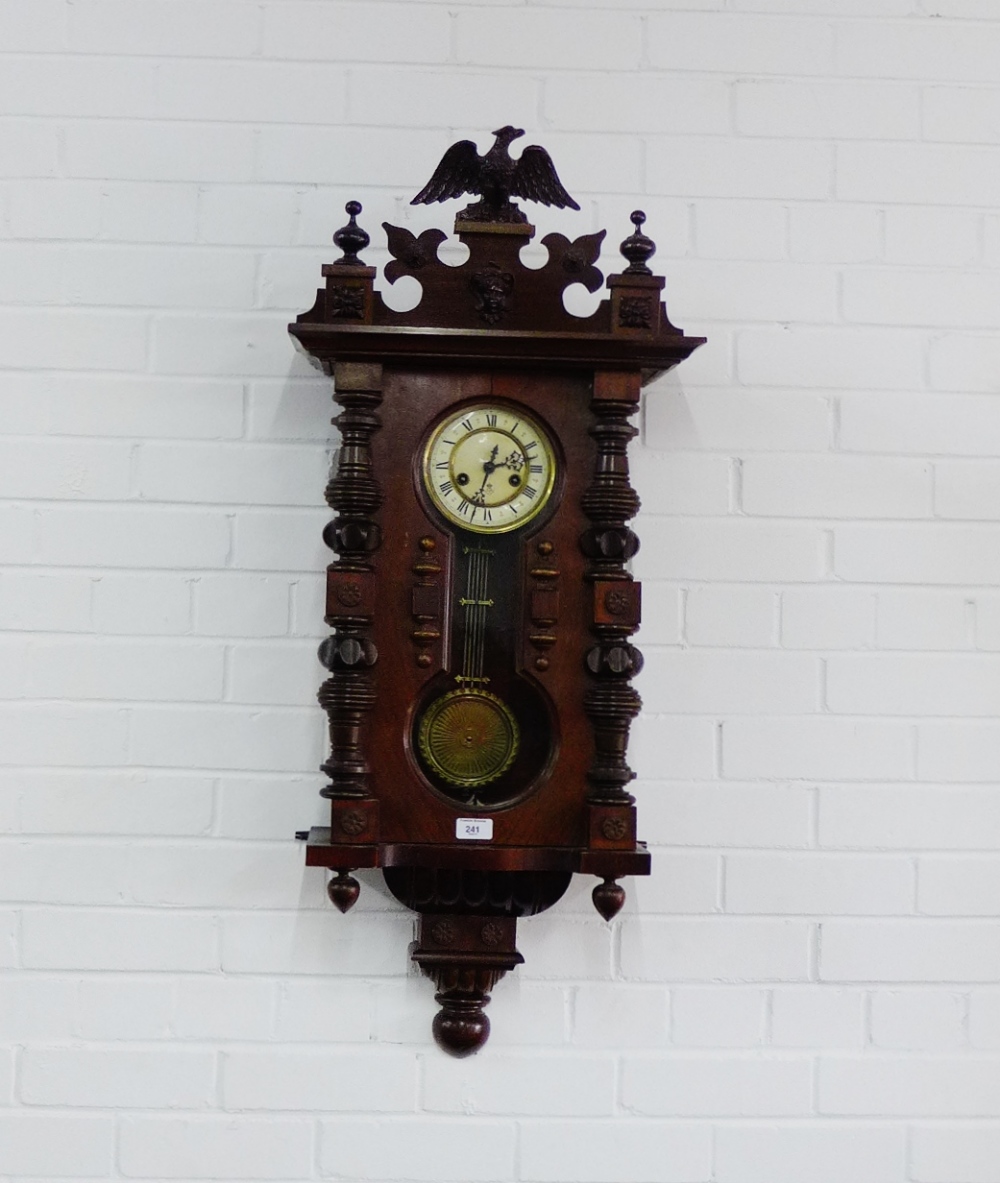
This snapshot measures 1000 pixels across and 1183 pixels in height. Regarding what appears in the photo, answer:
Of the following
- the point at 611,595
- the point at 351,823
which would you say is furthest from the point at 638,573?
the point at 351,823

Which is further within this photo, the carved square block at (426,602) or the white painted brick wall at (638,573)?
the white painted brick wall at (638,573)

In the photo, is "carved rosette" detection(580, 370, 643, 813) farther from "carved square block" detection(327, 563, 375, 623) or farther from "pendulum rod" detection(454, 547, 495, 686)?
"carved square block" detection(327, 563, 375, 623)

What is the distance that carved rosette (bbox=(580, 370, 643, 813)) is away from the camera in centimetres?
163

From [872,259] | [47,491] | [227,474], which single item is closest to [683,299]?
[872,259]

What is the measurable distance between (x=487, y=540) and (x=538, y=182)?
18.8 inches

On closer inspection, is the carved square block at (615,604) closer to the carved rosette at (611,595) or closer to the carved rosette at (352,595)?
the carved rosette at (611,595)

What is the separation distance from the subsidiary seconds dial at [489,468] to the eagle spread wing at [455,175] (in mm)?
283

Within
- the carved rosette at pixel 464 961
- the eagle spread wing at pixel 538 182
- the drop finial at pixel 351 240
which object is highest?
the eagle spread wing at pixel 538 182

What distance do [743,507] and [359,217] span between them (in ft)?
2.26

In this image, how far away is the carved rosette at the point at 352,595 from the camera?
162 cm

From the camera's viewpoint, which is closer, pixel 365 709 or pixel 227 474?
pixel 365 709

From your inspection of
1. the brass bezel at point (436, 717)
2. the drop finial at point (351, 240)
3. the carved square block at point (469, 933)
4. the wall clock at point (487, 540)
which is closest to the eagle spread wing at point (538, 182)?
the wall clock at point (487, 540)

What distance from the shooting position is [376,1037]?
69.4 inches

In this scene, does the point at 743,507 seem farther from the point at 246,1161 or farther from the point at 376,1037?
the point at 246,1161
